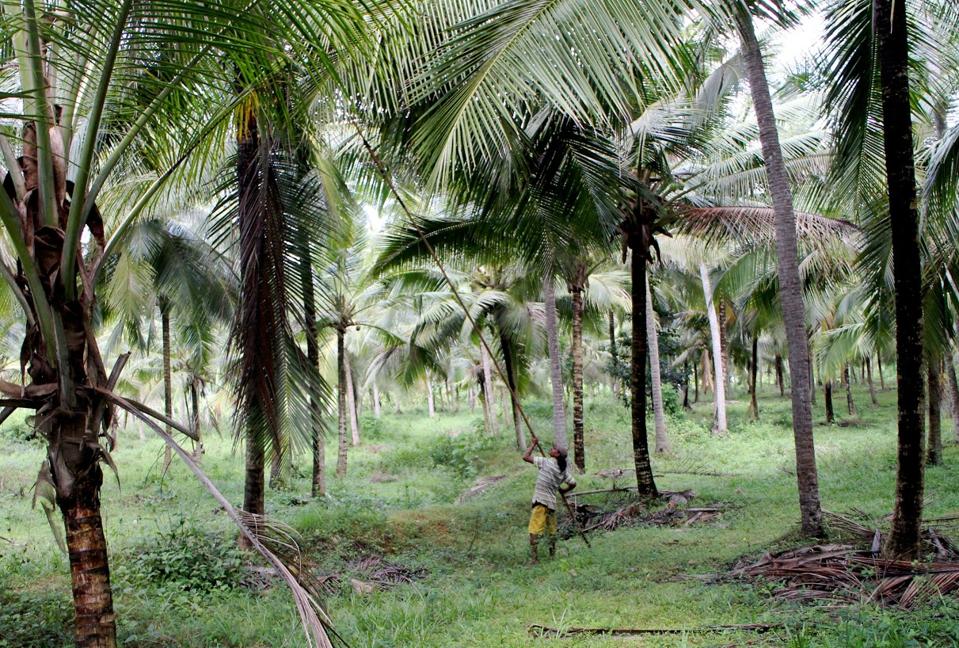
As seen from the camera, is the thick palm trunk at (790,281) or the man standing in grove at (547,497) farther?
the man standing in grove at (547,497)

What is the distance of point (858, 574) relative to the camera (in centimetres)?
589

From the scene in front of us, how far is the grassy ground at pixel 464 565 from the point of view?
17.2 feet

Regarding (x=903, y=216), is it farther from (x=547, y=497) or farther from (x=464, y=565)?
(x=464, y=565)

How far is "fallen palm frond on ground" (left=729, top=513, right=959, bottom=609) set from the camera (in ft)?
17.0

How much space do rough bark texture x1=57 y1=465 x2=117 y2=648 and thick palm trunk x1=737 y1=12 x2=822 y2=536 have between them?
695cm

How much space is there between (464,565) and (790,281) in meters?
5.09

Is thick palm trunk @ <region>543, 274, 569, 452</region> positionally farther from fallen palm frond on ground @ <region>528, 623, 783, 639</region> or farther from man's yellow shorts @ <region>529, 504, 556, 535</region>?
fallen palm frond on ground @ <region>528, 623, 783, 639</region>

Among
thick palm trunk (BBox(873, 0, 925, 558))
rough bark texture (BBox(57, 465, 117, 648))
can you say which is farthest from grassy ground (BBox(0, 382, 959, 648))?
thick palm trunk (BBox(873, 0, 925, 558))

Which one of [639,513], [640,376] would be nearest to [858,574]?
[639,513]

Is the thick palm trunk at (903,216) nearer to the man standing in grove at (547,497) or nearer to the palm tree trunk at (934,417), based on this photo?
the man standing in grove at (547,497)

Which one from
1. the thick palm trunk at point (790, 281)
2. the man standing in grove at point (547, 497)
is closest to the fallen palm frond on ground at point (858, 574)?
the thick palm trunk at point (790, 281)

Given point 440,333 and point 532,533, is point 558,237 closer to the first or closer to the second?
point 532,533

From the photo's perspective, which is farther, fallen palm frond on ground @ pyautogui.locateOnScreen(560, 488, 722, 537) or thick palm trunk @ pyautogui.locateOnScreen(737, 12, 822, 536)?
fallen palm frond on ground @ pyautogui.locateOnScreen(560, 488, 722, 537)

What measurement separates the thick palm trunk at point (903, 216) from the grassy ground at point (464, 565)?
1581 millimetres
